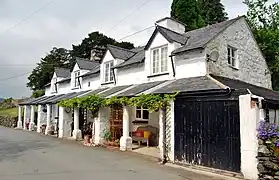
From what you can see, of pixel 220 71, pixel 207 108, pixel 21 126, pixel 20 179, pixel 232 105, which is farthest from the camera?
pixel 21 126

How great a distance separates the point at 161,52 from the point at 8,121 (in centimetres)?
3091

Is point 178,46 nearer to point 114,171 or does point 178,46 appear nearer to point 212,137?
point 212,137

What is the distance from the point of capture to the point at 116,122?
60.4ft

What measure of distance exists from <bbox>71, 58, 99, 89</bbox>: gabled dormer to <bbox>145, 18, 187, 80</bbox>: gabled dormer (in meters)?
11.0

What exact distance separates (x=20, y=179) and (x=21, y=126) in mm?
29576

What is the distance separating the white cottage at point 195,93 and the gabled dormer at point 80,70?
2.81 ft

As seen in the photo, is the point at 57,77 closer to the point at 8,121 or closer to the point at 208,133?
the point at 8,121

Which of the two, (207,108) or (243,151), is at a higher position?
(207,108)

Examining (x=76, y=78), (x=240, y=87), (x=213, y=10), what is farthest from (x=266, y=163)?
(x=213, y=10)

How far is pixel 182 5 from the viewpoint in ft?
110

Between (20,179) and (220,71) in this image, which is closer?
(20,179)

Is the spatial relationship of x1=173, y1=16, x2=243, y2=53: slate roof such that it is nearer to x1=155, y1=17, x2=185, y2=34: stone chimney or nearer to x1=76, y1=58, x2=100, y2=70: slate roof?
x1=155, y1=17, x2=185, y2=34: stone chimney

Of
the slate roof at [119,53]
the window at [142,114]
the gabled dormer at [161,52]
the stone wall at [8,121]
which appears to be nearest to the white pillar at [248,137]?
the gabled dormer at [161,52]

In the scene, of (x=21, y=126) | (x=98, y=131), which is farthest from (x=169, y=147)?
(x=21, y=126)
